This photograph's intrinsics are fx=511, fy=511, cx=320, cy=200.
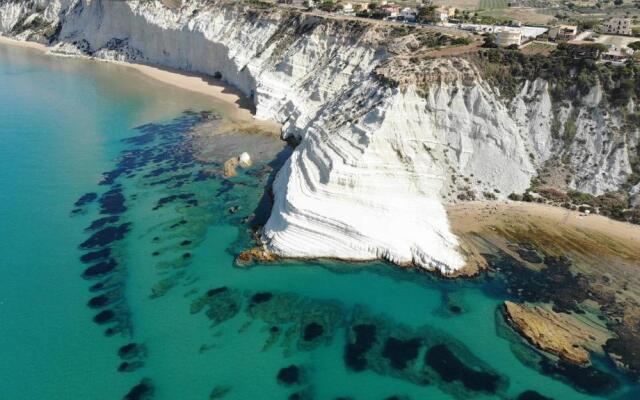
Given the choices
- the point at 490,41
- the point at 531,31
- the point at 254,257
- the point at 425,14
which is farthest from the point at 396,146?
the point at 425,14

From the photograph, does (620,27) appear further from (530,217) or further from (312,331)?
(312,331)

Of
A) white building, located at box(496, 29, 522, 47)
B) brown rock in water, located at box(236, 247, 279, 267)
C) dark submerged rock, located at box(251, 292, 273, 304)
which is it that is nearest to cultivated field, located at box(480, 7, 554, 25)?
white building, located at box(496, 29, 522, 47)

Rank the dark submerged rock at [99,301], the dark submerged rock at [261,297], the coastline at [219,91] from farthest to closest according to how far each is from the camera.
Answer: the coastline at [219,91] → the dark submerged rock at [261,297] → the dark submerged rock at [99,301]

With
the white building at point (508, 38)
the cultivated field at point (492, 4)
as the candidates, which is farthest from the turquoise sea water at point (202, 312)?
the cultivated field at point (492, 4)

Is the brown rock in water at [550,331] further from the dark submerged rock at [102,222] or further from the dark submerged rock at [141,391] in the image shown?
the dark submerged rock at [102,222]

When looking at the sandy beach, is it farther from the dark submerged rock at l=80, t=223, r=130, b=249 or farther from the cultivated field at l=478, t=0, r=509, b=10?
the cultivated field at l=478, t=0, r=509, b=10
